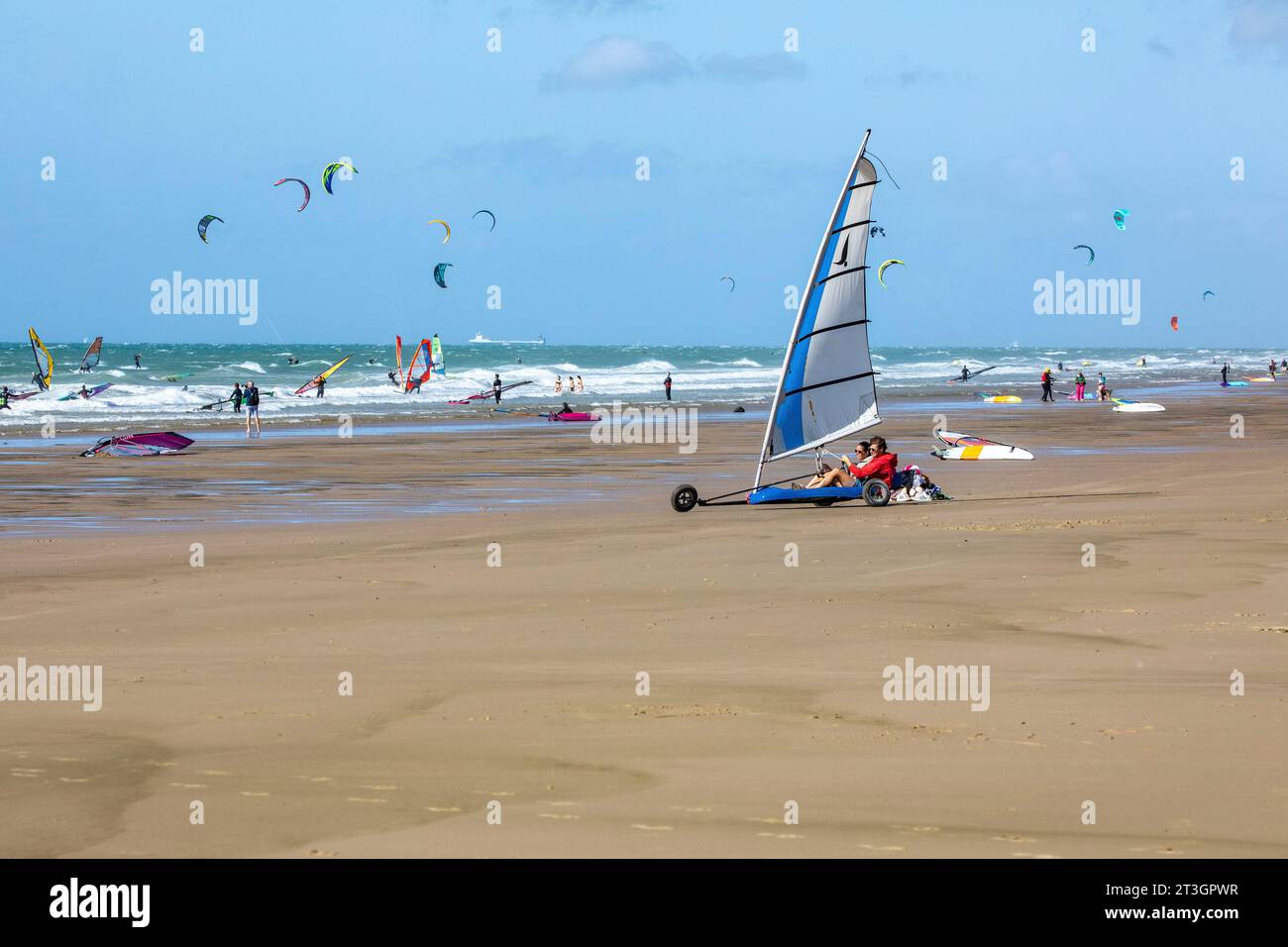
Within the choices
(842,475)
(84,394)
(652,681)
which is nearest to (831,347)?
(842,475)

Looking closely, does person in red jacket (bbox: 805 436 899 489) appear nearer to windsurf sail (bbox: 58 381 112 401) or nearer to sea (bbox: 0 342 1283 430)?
sea (bbox: 0 342 1283 430)

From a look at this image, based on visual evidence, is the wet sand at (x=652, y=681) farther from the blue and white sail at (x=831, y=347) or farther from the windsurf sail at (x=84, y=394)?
the windsurf sail at (x=84, y=394)

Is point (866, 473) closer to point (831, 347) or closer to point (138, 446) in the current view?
point (831, 347)

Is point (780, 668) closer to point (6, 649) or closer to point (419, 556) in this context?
point (6, 649)

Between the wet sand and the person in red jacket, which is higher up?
the person in red jacket

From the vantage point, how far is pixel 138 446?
1211 inches

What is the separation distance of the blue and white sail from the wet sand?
3.88ft

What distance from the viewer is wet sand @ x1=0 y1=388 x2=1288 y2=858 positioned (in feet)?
19.3

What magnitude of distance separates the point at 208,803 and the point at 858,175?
1433cm

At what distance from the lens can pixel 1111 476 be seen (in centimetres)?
2355

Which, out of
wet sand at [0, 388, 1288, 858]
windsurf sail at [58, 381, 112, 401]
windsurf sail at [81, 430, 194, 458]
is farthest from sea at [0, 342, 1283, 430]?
wet sand at [0, 388, 1288, 858]

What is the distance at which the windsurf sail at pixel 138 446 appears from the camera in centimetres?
3061

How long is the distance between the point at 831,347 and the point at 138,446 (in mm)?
17361
